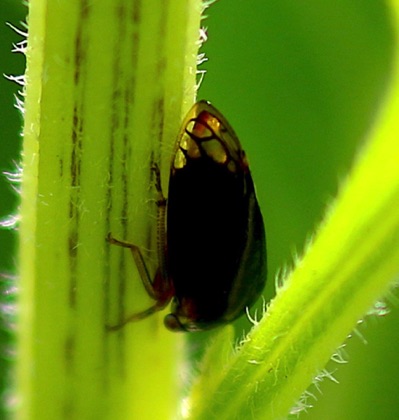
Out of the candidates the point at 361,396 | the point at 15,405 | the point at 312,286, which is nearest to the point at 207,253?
the point at 312,286

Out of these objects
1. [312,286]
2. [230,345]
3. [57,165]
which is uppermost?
[57,165]

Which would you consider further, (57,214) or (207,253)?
(207,253)

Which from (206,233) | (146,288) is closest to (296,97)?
(206,233)

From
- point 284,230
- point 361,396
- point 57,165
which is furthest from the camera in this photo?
point 284,230

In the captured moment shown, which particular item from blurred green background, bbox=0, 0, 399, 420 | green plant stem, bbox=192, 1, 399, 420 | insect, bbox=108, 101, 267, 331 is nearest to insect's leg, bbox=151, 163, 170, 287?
insect, bbox=108, 101, 267, 331

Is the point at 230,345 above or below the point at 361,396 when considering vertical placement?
above

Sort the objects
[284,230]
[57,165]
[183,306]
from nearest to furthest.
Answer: [57,165] → [183,306] → [284,230]

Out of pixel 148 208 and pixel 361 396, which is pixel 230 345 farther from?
pixel 361 396
